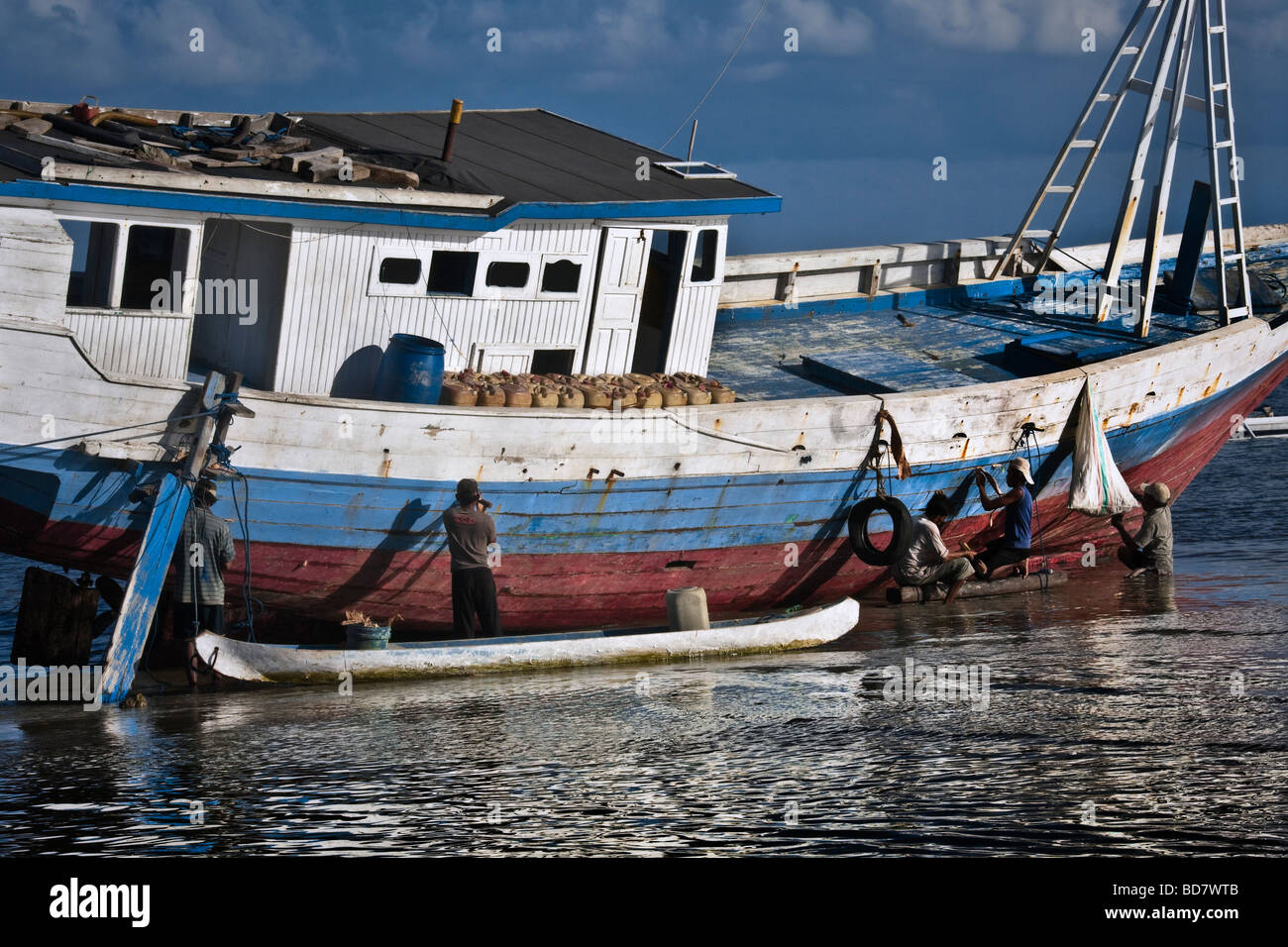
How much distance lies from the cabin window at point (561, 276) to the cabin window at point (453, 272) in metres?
0.74

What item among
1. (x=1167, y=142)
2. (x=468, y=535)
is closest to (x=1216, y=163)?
(x=1167, y=142)

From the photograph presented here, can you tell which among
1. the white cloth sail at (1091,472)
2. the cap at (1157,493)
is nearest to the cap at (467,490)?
the white cloth sail at (1091,472)

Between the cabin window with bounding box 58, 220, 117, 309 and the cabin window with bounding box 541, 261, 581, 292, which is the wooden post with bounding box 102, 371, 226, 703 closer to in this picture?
the cabin window with bounding box 58, 220, 117, 309

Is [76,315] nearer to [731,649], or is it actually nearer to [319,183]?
[319,183]

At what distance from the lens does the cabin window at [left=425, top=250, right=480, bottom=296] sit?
43.5 ft

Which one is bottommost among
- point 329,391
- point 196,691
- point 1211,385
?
point 196,691

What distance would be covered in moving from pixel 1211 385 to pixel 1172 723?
887 centimetres

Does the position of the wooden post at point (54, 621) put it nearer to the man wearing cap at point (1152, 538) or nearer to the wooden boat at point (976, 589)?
the wooden boat at point (976, 589)

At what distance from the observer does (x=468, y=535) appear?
40.3 feet

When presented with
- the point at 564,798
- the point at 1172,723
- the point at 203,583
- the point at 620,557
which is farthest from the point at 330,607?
the point at 1172,723

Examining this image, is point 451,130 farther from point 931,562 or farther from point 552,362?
point 931,562

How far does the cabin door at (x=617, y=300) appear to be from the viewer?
1394cm

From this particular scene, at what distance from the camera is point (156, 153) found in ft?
40.8

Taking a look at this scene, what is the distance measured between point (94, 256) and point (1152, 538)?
1103 centimetres
